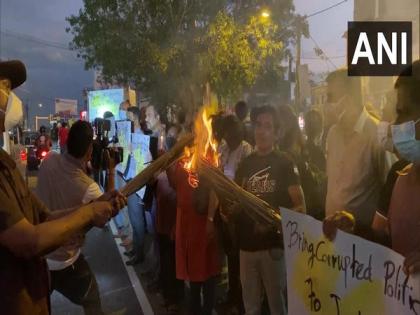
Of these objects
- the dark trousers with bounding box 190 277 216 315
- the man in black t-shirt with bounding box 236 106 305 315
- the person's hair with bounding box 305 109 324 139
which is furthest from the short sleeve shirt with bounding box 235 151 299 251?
the person's hair with bounding box 305 109 324 139

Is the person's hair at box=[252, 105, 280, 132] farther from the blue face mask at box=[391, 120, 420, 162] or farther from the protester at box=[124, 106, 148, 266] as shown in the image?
the protester at box=[124, 106, 148, 266]

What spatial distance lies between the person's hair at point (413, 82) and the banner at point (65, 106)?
52856 millimetres

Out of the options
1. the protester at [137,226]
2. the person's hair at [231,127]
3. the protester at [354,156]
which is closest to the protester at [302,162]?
the person's hair at [231,127]

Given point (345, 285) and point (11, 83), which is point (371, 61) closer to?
point (345, 285)

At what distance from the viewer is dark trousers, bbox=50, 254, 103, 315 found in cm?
395

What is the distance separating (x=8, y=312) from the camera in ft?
7.66

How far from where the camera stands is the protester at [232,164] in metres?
4.97

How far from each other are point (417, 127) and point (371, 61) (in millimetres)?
2393

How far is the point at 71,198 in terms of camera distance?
3.92m

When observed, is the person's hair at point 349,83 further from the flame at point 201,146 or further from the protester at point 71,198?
the protester at point 71,198

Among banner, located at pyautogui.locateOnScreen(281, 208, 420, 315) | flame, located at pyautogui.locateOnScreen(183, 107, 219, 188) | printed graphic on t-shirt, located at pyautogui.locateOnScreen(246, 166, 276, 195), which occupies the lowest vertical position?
banner, located at pyautogui.locateOnScreen(281, 208, 420, 315)

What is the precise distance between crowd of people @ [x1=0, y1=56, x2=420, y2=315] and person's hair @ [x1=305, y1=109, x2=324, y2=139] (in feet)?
0.06

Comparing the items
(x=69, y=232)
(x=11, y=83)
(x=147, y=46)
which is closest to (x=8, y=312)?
(x=69, y=232)

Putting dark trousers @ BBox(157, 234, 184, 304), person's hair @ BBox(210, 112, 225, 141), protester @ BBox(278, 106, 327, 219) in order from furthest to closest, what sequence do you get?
dark trousers @ BBox(157, 234, 184, 304)
person's hair @ BBox(210, 112, 225, 141)
protester @ BBox(278, 106, 327, 219)
